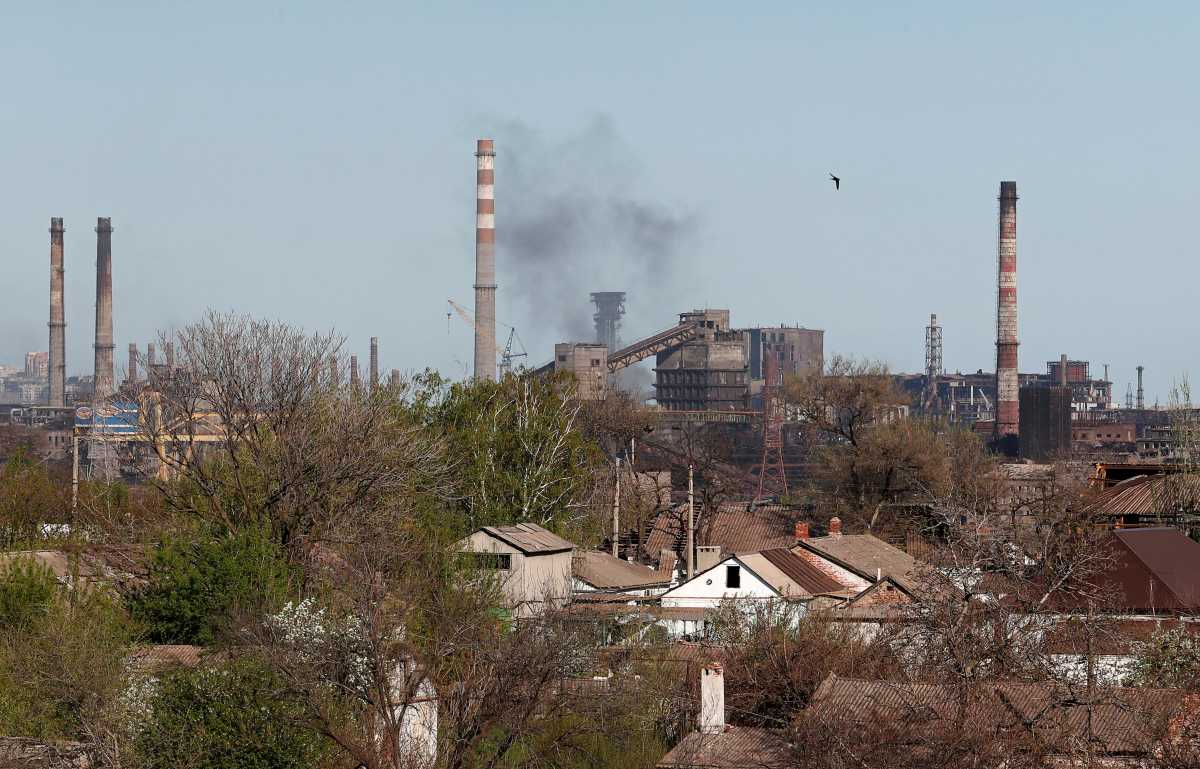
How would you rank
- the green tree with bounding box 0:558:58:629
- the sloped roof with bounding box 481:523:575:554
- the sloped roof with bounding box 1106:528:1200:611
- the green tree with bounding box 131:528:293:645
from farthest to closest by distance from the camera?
1. the sloped roof with bounding box 481:523:575:554
2. the sloped roof with bounding box 1106:528:1200:611
3. the green tree with bounding box 131:528:293:645
4. the green tree with bounding box 0:558:58:629

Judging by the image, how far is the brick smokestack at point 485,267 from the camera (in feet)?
291

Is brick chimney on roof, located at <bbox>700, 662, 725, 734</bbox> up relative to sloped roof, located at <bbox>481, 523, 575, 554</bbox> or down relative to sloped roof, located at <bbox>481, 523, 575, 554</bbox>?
down

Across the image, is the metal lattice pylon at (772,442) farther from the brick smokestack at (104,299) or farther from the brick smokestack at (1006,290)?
the brick smokestack at (104,299)

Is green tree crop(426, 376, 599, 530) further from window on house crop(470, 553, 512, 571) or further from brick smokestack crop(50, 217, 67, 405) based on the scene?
brick smokestack crop(50, 217, 67, 405)

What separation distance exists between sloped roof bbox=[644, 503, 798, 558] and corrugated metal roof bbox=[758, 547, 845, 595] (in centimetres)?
1331

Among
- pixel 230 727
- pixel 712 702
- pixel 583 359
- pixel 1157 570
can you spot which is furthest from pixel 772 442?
pixel 230 727

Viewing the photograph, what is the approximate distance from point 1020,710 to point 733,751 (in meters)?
3.09

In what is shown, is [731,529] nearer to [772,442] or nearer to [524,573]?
[524,573]

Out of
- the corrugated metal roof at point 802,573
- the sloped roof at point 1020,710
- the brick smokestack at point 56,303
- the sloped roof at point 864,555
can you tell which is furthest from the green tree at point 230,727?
the brick smokestack at point 56,303

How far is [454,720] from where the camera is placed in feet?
62.8

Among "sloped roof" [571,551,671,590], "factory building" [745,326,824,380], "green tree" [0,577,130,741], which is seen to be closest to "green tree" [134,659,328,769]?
"green tree" [0,577,130,741]

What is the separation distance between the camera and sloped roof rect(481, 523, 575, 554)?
3553 centimetres

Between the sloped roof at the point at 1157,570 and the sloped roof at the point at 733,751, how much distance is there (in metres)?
10.6

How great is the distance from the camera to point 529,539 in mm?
36688
